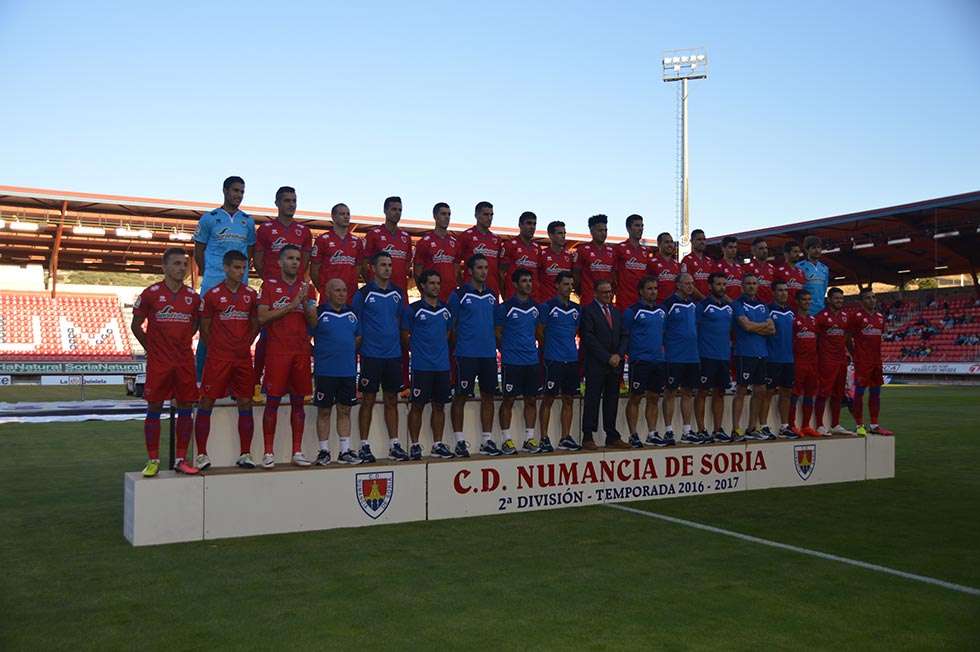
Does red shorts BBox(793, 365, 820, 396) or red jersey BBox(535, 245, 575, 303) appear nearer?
red jersey BBox(535, 245, 575, 303)

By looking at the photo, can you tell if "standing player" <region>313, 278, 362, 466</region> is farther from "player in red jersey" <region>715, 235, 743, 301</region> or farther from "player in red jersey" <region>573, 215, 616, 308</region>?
"player in red jersey" <region>715, 235, 743, 301</region>

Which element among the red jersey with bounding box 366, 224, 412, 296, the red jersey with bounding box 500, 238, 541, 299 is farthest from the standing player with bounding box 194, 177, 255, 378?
the red jersey with bounding box 500, 238, 541, 299

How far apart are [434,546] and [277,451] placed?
211 centimetres

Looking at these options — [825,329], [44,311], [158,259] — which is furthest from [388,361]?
[44,311]

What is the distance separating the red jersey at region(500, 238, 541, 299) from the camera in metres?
9.84

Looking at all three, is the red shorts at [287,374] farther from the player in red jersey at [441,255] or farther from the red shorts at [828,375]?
the red shorts at [828,375]

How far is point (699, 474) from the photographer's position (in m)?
9.16

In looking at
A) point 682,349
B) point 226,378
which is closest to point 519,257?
point 682,349

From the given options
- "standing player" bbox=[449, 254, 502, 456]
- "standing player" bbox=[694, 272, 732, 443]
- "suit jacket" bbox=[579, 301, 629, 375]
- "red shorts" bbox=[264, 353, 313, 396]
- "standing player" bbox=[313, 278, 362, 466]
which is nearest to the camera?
"red shorts" bbox=[264, 353, 313, 396]

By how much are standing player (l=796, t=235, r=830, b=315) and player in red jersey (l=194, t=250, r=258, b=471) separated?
7075 mm

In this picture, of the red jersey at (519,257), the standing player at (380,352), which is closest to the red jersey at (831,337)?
the red jersey at (519,257)

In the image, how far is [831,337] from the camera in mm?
10570

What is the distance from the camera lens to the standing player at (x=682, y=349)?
9547 millimetres

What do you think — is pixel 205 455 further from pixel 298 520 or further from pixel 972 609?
pixel 972 609
